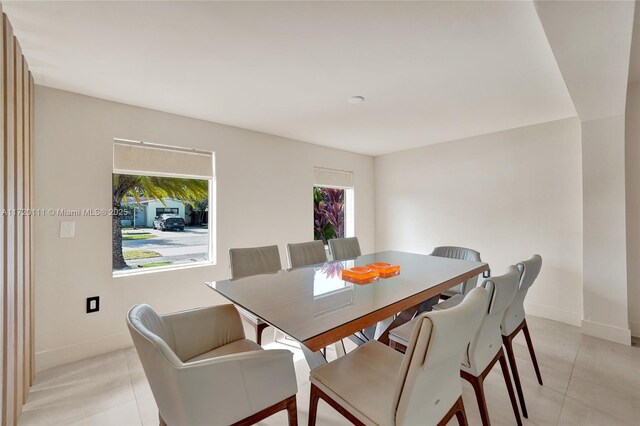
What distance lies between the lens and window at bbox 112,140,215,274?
2631 mm

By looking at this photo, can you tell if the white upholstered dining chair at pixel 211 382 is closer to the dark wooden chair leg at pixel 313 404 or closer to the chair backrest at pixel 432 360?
the dark wooden chair leg at pixel 313 404

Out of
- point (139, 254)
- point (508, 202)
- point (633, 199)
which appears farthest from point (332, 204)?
point (633, 199)

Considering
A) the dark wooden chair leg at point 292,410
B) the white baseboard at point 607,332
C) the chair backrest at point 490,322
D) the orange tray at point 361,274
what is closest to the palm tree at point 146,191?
the orange tray at point 361,274

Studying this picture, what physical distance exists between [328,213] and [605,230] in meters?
3.28

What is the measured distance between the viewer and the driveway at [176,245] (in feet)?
9.08

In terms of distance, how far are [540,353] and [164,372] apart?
2.93 m

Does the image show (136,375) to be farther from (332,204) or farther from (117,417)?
(332,204)

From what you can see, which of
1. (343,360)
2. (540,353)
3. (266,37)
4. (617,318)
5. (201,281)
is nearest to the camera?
(343,360)

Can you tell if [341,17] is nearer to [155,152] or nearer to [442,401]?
[442,401]

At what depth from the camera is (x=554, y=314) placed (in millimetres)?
3131

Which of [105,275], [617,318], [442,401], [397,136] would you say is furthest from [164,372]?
[617,318]

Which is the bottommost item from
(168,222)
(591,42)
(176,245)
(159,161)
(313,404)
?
(313,404)

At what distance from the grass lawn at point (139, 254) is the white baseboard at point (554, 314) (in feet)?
14.1

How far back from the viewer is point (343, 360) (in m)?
1.37
